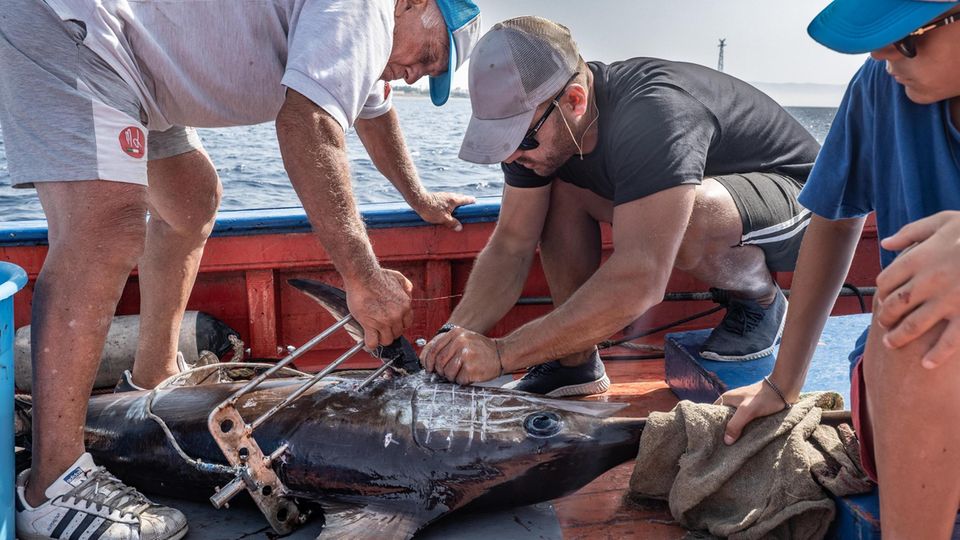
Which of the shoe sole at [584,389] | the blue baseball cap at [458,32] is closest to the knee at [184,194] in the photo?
the blue baseball cap at [458,32]

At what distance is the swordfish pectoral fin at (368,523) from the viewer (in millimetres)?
2354

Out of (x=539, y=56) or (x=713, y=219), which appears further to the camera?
(x=713, y=219)

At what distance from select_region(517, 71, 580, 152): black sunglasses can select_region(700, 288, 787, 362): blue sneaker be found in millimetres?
1027

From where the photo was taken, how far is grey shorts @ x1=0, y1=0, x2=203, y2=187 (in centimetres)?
238

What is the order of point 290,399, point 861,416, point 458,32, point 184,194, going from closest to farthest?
point 861,416
point 290,399
point 458,32
point 184,194

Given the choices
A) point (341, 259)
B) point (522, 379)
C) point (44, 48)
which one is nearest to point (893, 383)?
point (341, 259)

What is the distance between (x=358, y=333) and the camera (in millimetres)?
2986

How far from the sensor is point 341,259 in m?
2.50

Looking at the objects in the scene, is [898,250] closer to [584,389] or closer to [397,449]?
[397,449]

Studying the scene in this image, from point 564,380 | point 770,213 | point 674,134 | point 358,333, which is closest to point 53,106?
point 358,333

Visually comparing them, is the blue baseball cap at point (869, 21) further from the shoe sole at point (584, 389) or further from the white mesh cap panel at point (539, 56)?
the shoe sole at point (584, 389)

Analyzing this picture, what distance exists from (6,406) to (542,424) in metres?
1.47

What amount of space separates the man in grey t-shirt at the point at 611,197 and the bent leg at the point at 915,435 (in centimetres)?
116

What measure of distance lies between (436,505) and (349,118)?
1.18 m
